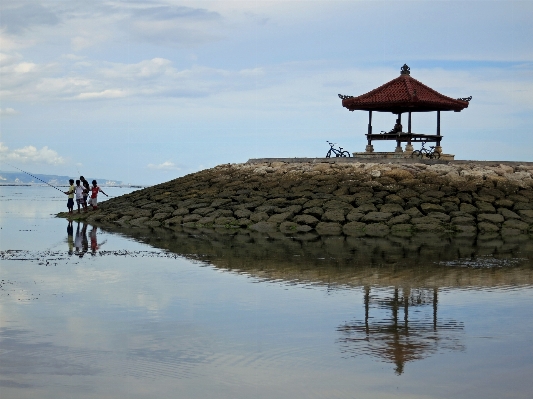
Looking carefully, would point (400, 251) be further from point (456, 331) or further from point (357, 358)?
point (357, 358)

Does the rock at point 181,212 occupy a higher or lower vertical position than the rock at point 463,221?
higher

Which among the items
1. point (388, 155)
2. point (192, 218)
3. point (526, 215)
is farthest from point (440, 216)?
point (192, 218)

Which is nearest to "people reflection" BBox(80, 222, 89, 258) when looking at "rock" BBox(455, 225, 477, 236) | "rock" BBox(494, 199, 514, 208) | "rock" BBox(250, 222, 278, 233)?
"rock" BBox(250, 222, 278, 233)

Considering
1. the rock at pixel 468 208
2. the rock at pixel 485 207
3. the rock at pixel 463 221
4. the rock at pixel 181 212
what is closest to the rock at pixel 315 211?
the rock at pixel 463 221

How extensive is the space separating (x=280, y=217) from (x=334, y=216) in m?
1.70

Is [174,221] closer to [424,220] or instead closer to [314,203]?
[314,203]

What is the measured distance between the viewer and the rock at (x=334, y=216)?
23.3m

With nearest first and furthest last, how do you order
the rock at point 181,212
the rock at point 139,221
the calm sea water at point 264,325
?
1. the calm sea water at point 264,325
2. the rock at point 139,221
3. the rock at point 181,212

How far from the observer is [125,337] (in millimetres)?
7770

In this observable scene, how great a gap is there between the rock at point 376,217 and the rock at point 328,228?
3.11 ft

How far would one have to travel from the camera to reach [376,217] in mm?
23219

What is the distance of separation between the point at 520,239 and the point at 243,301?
41.4 feet

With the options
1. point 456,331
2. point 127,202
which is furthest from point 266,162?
point 456,331

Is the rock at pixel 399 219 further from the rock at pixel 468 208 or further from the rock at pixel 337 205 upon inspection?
the rock at pixel 468 208
